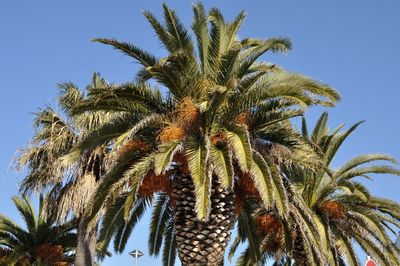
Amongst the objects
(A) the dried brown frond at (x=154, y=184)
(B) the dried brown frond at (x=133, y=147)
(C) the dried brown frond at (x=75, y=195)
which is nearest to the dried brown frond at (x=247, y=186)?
(A) the dried brown frond at (x=154, y=184)

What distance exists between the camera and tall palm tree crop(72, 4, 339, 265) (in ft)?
49.4

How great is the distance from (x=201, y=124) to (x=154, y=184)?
7.63 feet

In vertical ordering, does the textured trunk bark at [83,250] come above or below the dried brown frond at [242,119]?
below

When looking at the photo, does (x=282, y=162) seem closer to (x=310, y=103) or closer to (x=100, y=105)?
(x=310, y=103)

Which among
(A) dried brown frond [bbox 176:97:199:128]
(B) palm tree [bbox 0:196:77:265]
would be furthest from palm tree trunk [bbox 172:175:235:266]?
(B) palm tree [bbox 0:196:77:265]

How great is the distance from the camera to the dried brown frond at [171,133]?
15.6 m

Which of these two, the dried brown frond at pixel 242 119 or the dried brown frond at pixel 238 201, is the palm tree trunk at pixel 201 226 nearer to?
the dried brown frond at pixel 238 201

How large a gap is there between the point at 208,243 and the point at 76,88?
268 inches

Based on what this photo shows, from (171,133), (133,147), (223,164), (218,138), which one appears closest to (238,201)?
(218,138)

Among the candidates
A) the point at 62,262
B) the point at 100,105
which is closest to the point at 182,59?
the point at 100,105

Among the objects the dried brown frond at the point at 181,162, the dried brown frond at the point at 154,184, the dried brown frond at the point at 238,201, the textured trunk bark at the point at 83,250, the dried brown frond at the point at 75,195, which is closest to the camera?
the dried brown frond at the point at 181,162

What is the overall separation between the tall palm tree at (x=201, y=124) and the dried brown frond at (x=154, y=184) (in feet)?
0.10

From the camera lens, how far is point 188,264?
51.5 ft

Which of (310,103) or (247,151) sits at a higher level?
(310,103)
